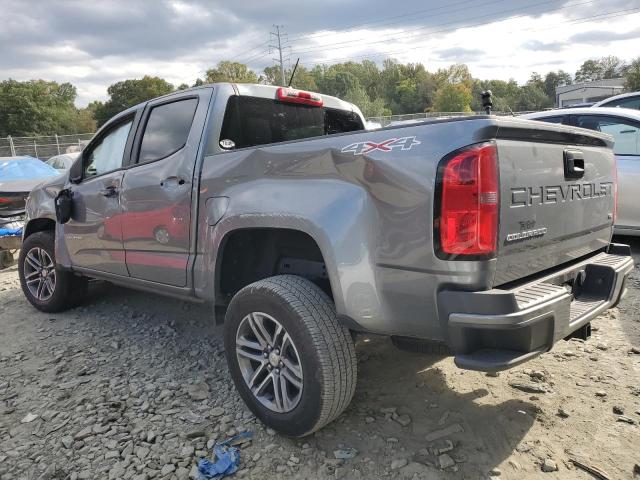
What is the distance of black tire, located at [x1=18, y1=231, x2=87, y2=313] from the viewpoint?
473 cm

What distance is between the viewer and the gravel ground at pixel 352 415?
242 cm

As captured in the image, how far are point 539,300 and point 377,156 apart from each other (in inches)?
35.6

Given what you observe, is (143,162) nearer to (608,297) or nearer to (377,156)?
(377,156)

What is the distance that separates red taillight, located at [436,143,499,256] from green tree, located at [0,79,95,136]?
6784cm

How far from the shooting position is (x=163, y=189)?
3320 mm

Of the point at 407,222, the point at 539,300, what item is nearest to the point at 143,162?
the point at 407,222

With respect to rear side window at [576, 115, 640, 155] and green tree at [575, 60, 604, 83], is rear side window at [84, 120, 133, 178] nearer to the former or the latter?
rear side window at [576, 115, 640, 155]

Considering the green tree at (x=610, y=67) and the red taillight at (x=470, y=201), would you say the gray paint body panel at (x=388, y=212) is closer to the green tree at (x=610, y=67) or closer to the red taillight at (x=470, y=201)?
the red taillight at (x=470, y=201)

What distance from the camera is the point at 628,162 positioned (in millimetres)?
5680

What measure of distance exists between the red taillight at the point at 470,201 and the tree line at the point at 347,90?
3574 centimetres

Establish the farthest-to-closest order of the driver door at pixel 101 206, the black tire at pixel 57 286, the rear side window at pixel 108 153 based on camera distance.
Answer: the black tire at pixel 57 286 < the rear side window at pixel 108 153 < the driver door at pixel 101 206

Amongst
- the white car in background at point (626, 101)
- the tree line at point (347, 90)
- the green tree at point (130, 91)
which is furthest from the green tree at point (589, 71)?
the white car in background at point (626, 101)

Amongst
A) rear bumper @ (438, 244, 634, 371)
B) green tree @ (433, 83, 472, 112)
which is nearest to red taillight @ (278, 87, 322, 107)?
rear bumper @ (438, 244, 634, 371)

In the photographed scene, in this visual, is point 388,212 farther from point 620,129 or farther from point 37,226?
point 620,129
